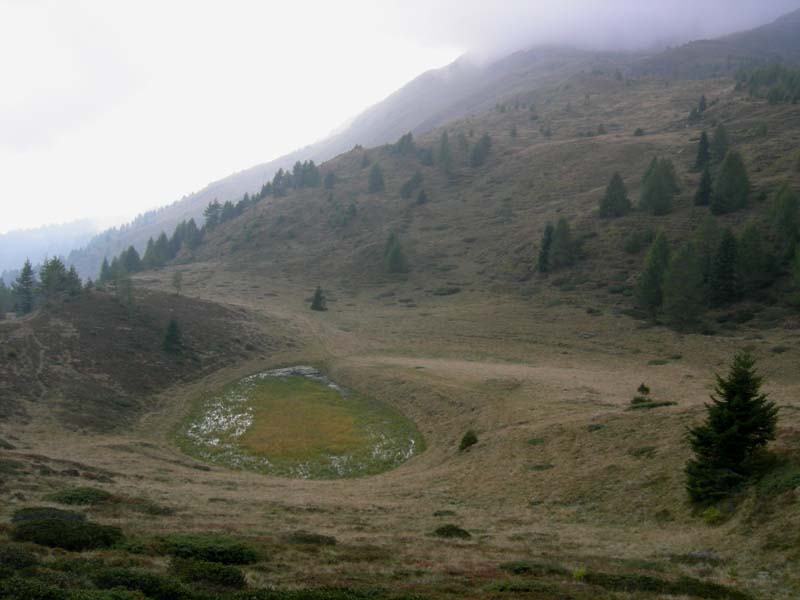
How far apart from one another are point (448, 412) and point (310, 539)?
30.3 meters

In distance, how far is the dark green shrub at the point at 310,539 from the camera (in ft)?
60.9

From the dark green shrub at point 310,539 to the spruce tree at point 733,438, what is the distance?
16022mm

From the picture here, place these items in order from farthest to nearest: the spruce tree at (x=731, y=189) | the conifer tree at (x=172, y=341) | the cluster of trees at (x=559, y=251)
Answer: the cluster of trees at (x=559, y=251)
the spruce tree at (x=731, y=189)
the conifer tree at (x=172, y=341)

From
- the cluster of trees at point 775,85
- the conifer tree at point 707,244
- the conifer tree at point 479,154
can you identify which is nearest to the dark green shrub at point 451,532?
the conifer tree at point 707,244

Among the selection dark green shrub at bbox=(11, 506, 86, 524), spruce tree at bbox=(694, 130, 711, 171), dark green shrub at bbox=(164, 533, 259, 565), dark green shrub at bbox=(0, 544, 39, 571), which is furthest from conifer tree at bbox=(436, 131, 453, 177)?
dark green shrub at bbox=(0, 544, 39, 571)

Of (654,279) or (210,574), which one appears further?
(654,279)

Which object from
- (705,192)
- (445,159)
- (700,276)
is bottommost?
(700,276)

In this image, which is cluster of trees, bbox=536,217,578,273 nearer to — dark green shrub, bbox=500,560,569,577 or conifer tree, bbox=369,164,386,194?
conifer tree, bbox=369,164,386,194

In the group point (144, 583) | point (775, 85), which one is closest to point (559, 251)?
point (144, 583)

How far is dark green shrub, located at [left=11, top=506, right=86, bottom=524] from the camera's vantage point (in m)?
17.8

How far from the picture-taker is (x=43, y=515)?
18.4 m

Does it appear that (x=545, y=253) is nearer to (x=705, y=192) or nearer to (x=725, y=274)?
(x=705, y=192)

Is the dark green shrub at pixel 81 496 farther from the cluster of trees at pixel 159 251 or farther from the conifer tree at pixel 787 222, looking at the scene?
the cluster of trees at pixel 159 251

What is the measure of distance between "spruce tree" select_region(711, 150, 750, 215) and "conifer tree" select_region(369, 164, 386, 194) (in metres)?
111
